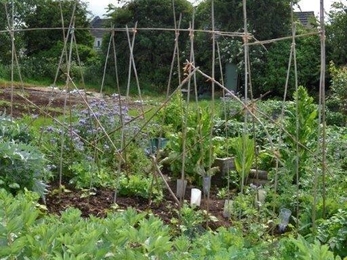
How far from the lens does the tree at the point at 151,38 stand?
21.9 metres

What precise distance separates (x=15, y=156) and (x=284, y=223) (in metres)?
1.99

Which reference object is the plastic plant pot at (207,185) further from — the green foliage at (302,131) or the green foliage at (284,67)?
the green foliage at (284,67)

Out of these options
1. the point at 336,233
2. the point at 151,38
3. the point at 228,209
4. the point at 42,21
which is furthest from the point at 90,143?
the point at 42,21

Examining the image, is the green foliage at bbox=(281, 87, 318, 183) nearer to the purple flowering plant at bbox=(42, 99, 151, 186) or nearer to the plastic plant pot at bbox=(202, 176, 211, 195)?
the plastic plant pot at bbox=(202, 176, 211, 195)

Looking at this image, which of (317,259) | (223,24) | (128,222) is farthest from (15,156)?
(223,24)

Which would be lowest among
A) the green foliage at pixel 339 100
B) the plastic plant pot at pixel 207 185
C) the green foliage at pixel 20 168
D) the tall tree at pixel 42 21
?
the green foliage at pixel 339 100

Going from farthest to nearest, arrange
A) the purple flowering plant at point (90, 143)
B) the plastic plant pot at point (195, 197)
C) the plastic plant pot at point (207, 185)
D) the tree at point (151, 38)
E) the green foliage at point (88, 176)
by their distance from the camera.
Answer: the tree at point (151, 38) → the purple flowering plant at point (90, 143) → the green foliage at point (88, 176) → the plastic plant pot at point (195, 197) → the plastic plant pot at point (207, 185)

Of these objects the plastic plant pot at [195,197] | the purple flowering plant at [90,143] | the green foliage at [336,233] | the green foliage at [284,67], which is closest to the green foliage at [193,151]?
the purple flowering plant at [90,143]

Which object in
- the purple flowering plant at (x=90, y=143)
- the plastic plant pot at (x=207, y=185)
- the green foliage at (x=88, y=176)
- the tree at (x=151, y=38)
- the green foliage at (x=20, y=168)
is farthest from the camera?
the tree at (x=151, y=38)

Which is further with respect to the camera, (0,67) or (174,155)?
(0,67)

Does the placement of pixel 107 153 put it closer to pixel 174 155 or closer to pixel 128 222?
pixel 174 155

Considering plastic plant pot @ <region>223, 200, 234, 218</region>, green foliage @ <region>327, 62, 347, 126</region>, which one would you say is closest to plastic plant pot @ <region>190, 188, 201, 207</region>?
plastic plant pot @ <region>223, 200, 234, 218</region>

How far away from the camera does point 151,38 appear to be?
22156 millimetres

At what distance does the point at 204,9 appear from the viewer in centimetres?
2142
